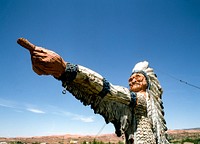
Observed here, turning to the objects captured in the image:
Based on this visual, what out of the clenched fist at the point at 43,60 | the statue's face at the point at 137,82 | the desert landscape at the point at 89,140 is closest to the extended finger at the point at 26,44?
the clenched fist at the point at 43,60

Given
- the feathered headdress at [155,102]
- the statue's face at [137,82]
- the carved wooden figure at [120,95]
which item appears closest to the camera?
the carved wooden figure at [120,95]

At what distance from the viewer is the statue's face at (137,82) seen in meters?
3.04

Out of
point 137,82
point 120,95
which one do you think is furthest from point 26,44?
point 137,82

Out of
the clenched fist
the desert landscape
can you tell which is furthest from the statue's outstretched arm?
the desert landscape

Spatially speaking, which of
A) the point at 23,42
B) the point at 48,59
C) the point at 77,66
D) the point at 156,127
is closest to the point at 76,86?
the point at 77,66

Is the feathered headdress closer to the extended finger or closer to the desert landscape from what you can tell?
the extended finger

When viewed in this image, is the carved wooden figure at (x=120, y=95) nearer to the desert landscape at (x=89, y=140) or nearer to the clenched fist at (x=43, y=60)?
the clenched fist at (x=43, y=60)

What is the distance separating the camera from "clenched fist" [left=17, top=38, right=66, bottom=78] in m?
2.01

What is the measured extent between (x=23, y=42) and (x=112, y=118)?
128 centimetres

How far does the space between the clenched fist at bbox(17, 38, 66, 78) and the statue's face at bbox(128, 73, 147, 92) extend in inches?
48.0

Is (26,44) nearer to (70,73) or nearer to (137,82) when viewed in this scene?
(70,73)

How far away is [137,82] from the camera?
10.1 feet

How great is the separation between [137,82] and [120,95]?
0.54 metres

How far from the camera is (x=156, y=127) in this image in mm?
2844
